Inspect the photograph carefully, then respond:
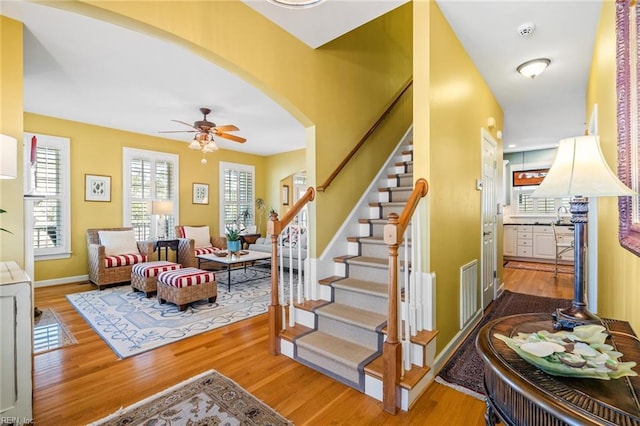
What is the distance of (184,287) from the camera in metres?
3.63

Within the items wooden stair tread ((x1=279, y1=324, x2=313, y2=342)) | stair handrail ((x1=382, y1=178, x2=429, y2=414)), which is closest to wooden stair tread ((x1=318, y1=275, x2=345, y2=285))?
wooden stair tread ((x1=279, y1=324, x2=313, y2=342))

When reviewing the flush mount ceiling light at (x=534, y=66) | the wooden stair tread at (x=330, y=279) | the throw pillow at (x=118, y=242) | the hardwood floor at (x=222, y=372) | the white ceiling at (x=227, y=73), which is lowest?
the hardwood floor at (x=222, y=372)

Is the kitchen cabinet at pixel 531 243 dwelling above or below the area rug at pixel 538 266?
above

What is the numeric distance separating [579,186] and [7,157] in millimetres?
2967

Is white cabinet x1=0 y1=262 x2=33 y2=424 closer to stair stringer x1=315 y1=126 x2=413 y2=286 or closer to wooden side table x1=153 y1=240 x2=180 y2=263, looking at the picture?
stair stringer x1=315 y1=126 x2=413 y2=286

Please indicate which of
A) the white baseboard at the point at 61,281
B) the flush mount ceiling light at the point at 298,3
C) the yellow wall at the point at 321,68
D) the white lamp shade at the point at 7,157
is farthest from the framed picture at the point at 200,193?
the flush mount ceiling light at the point at 298,3

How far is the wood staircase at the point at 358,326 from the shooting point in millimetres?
2041

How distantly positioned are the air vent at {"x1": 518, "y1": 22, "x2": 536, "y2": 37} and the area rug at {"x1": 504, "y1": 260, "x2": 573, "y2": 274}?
16.8 feet

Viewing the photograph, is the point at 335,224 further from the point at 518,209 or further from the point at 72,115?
the point at 518,209

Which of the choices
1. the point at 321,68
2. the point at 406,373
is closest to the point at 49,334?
the point at 406,373

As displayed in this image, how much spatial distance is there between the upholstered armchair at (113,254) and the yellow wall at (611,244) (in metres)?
5.87

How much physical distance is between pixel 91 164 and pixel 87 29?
356 centimetres

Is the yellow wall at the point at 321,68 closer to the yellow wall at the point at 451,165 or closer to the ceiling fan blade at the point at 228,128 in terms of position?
the yellow wall at the point at 451,165

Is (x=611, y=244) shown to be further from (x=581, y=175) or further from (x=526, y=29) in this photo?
(x=526, y=29)
